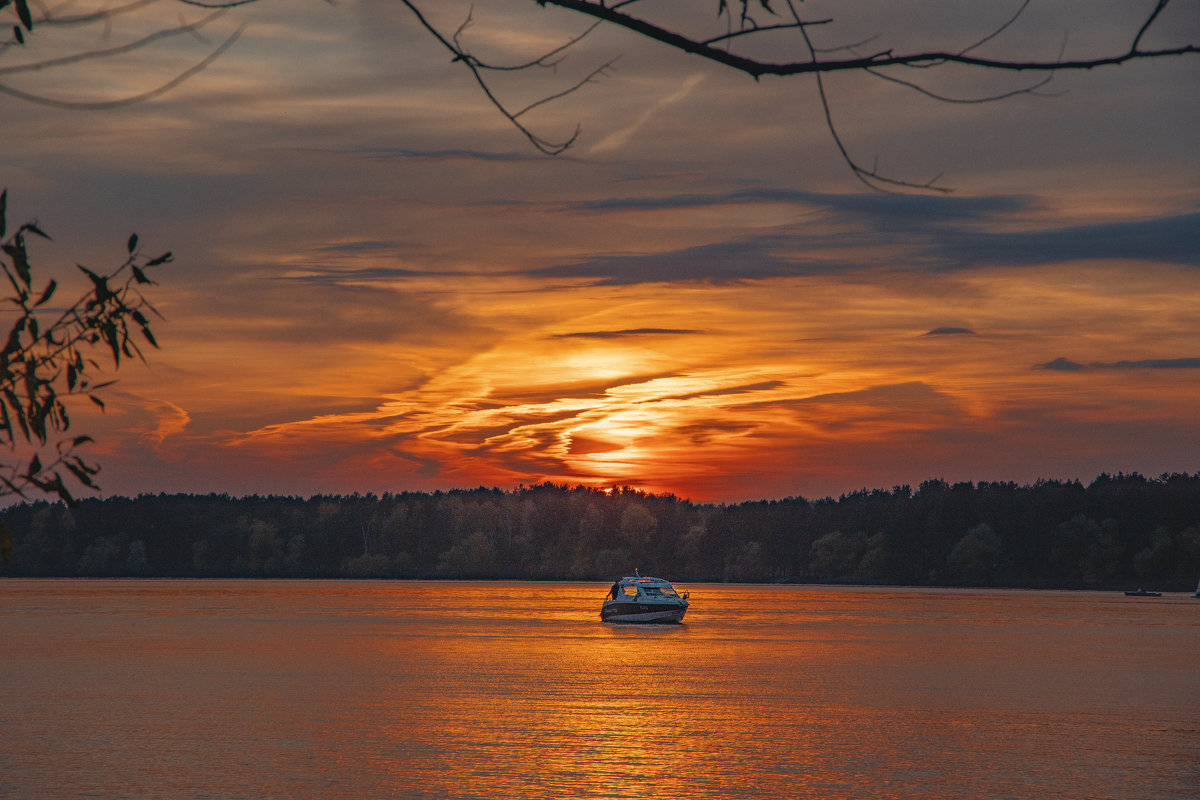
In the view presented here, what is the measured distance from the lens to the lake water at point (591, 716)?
32875 mm

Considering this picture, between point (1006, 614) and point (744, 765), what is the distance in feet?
436

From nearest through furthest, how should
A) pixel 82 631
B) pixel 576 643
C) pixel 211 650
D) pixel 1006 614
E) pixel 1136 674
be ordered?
1. pixel 1136 674
2. pixel 211 650
3. pixel 576 643
4. pixel 82 631
5. pixel 1006 614

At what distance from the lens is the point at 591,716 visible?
46500 millimetres

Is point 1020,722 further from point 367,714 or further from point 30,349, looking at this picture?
point 30,349

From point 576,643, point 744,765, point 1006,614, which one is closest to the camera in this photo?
point 744,765

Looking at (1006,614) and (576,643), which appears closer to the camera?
(576,643)

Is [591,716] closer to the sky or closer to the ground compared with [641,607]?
closer to the sky

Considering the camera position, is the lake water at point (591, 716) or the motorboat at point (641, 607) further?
the motorboat at point (641, 607)

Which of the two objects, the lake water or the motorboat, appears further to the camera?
the motorboat

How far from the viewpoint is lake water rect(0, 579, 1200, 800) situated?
32.9 meters

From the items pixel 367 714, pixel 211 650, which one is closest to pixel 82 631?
pixel 211 650

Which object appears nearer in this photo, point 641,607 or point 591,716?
point 591,716

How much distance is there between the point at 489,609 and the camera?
166 m

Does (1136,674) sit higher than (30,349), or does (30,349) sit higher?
(30,349)
